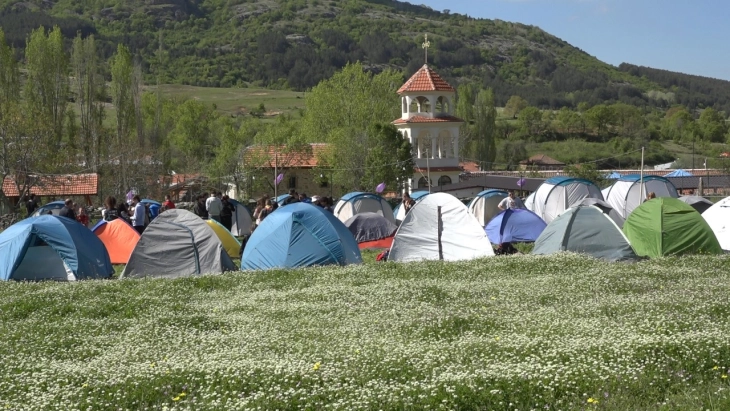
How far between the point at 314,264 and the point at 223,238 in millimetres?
5354

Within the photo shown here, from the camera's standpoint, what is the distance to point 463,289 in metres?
15.9

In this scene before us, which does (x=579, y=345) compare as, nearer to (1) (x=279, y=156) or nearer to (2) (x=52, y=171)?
(2) (x=52, y=171)

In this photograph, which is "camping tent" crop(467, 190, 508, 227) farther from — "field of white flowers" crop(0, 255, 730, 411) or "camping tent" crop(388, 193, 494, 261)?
"field of white flowers" crop(0, 255, 730, 411)

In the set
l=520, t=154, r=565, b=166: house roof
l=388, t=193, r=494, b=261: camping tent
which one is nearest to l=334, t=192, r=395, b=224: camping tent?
l=388, t=193, r=494, b=261: camping tent

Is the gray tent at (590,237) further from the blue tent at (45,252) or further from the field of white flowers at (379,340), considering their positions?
the blue tent at (45,252)

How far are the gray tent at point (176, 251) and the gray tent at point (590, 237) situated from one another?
346 inches

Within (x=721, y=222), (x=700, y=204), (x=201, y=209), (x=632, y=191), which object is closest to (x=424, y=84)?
(x=632, y=191)

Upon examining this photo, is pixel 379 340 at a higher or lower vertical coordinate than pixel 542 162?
higher

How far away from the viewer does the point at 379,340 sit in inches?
453

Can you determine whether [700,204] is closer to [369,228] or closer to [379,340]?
[369,228]

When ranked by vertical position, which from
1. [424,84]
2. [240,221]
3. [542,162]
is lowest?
[542,162]

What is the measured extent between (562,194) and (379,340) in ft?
84.4

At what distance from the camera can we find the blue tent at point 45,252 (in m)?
19.4

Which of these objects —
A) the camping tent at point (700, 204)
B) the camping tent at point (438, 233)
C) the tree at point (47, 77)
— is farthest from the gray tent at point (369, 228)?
the tree at point (47, 77)
